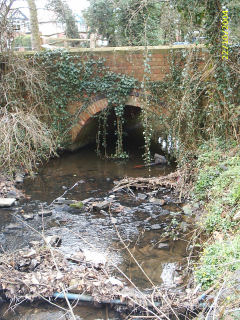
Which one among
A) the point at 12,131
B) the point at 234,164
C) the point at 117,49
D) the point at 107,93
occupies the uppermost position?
the point at 117,49

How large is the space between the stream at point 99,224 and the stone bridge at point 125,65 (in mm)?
1679

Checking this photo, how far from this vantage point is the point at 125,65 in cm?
931

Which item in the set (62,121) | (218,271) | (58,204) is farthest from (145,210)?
(62,121)

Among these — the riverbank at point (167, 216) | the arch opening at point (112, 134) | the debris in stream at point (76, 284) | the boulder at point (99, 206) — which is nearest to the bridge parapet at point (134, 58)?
the arch opening at point (112, 134)

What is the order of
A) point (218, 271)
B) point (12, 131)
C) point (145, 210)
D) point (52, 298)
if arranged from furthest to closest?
point (12, 131) < point (145, 210) < point (52, 298) < point (218, 271)

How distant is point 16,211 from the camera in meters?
6.85

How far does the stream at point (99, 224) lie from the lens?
4.52 m

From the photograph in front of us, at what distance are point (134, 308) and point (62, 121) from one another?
7.20 meters

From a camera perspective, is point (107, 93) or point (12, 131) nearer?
point (12, 131)

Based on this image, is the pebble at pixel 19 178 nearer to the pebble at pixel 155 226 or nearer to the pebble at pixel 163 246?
the pebble at pixel 155 226

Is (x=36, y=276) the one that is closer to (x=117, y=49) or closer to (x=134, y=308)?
(x=134, y=308)

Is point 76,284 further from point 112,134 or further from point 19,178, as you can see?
point 112,134

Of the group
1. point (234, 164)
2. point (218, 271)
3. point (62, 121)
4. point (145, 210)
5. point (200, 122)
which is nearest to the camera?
point (218, 271)

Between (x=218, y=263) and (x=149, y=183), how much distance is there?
3.95 m
